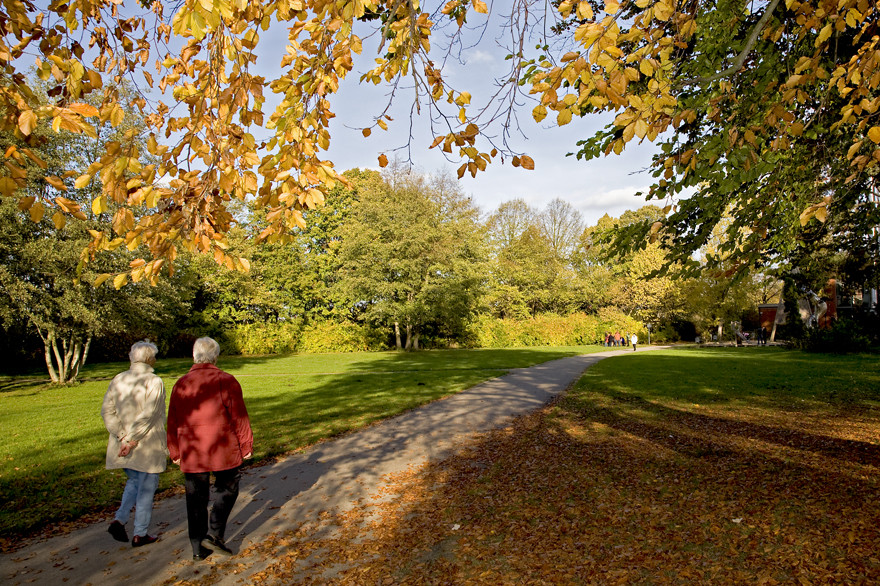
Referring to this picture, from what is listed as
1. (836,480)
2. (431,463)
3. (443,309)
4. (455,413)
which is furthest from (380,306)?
(836,480)

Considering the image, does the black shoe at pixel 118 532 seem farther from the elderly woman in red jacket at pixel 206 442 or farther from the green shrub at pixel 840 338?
the green shrub at pixel 840 338

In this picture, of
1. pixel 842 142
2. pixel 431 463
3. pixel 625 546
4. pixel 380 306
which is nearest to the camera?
pixel 625 546

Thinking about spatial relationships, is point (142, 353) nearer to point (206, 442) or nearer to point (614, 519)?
point (206, 442)

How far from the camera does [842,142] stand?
6926 millimetres

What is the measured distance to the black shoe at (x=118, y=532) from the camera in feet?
13.7

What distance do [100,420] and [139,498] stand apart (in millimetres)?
7280

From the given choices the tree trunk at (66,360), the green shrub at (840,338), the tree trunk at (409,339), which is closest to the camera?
the tree trunk at (66,360)

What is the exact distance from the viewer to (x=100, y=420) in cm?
1006

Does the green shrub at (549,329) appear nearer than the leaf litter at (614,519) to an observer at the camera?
No

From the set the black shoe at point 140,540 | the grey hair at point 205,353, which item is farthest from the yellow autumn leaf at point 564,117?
the black shoe at point 140,540

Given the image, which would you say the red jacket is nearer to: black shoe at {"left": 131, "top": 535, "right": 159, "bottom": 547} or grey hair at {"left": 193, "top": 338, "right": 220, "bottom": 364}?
grey hair at {"left": 193, "top": 338, "right": 220, "bottom": 364}

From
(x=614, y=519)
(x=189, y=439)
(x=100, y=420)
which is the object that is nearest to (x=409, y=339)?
(x=100, y=420)

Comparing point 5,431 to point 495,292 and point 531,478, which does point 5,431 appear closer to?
point 531,478

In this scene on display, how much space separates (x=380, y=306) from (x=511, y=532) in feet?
90.2
